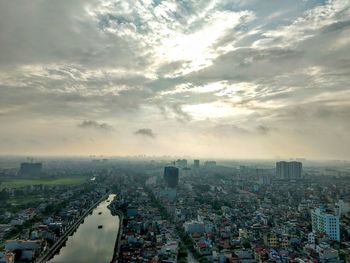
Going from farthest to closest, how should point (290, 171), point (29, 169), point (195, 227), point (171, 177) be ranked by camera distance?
1. point (29, 169)
2. point (290, 171)
3. point (171, 177)
4. point (195, 227)

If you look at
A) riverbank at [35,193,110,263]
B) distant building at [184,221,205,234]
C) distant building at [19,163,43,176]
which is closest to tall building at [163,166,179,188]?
riverbank at [35,193,110,263]

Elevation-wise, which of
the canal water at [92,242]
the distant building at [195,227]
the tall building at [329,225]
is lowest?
the canal water at [92,242]

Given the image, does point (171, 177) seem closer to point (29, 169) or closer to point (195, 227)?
point (195, 227)

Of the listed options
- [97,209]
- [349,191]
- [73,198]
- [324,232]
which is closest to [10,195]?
[73,198]

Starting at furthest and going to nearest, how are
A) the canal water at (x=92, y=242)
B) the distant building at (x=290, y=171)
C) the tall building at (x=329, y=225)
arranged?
the distant building at (x=290, y=171), the tall building at (x=329, y=225), the canal water at (x=92, y=242)

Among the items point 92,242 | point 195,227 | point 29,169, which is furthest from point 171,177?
point 29,169

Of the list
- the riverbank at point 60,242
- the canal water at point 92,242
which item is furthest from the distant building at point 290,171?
the riverbank at point 60,242

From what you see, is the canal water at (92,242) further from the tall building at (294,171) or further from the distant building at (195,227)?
the tall building at (294,171)

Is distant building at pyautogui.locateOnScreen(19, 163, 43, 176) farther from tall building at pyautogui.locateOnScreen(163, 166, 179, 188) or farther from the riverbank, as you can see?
the riverbank
